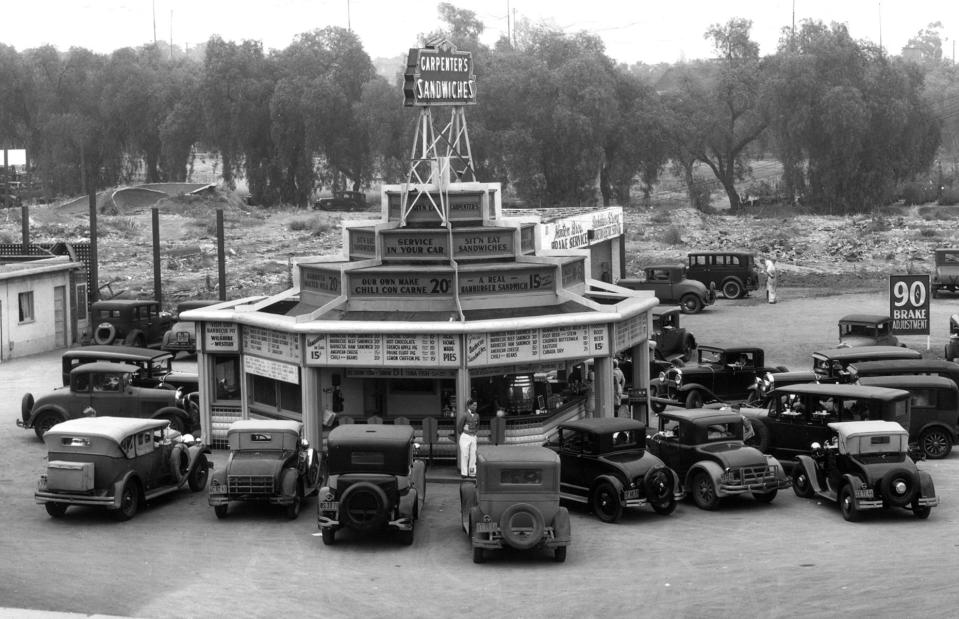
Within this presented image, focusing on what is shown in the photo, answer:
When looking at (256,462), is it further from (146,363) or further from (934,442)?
(934,442)

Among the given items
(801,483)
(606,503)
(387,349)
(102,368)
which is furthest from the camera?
(102,368)

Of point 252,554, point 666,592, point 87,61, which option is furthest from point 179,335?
point 87,61

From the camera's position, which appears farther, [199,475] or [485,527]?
[199,475]

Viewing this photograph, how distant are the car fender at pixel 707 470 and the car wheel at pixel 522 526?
4102 mm

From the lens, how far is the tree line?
7719cm

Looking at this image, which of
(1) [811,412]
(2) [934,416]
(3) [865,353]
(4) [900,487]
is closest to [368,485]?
(4) [900,487]

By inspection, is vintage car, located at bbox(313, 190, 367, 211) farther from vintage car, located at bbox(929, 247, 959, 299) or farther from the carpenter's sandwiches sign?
the carpenter's sandwiches sign

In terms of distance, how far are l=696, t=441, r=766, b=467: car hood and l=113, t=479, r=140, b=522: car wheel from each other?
9120mm

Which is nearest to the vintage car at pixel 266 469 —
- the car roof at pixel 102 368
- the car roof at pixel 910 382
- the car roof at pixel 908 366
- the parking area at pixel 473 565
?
the parking area at pixel 473 565

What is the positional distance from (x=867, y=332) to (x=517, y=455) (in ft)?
66.1

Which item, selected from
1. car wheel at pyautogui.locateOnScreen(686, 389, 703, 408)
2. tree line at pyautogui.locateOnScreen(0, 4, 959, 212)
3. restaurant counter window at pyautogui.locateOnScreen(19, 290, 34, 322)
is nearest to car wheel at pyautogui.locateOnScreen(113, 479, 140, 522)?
car wheel at pyautogui.locateOnScreen(686, 389, 703, 408)

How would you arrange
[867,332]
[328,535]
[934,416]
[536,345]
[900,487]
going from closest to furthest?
[328,535], [900,487], [536,345], [934,416], [867,332]

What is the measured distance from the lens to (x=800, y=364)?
36.4m

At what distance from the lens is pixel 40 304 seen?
134ft
